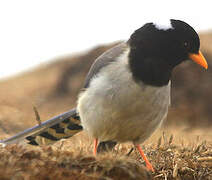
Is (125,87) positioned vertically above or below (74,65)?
above

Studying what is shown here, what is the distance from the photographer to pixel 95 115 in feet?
16.2

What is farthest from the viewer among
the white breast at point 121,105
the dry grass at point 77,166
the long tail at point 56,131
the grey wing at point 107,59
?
the long tail at point 56,131

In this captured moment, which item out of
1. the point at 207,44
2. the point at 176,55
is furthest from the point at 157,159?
the point at 207,44

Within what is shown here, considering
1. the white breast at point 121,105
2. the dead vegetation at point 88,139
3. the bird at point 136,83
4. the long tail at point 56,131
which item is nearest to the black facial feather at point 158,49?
the bird at point 136,83

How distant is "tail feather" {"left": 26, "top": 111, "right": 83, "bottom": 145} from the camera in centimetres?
568

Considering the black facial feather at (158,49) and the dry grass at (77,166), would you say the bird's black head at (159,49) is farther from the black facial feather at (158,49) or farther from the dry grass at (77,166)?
the dry grass at (77,166)

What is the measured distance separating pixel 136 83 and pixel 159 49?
0.52 metres

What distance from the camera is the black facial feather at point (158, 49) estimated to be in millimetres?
4777

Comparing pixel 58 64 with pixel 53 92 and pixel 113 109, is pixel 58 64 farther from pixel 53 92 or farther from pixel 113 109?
pixel 113 109

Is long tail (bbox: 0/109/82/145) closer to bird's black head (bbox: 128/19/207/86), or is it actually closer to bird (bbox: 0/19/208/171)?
bird (bbox: 0/19/208/171)

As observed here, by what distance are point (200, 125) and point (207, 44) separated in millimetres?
6036

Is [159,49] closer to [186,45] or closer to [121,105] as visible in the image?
[186,45]

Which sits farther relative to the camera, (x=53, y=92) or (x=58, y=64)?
(x=58, y=64)

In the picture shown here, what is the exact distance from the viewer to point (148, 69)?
15.6ft
